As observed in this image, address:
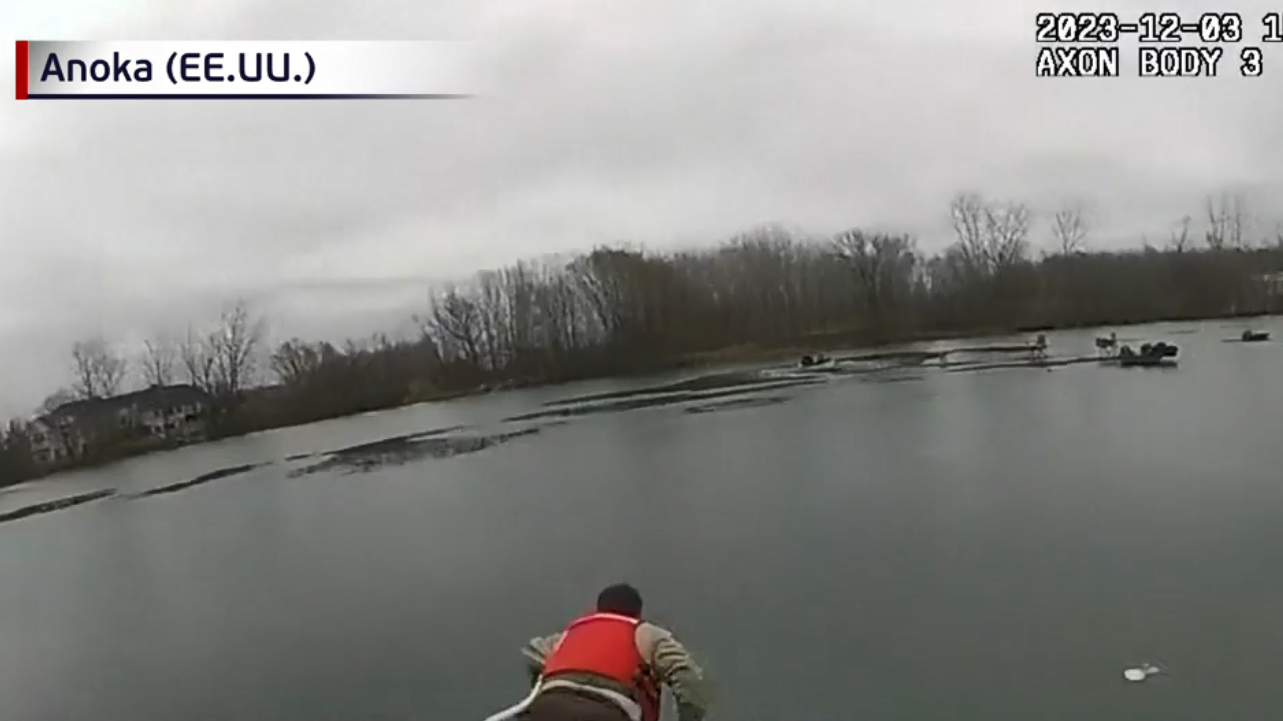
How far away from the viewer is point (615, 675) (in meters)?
1.54

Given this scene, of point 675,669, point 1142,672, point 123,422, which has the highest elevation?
point 123,422

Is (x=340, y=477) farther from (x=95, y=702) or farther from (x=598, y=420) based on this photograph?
(x=95, y=702)

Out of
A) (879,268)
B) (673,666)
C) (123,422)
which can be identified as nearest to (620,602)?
(673,666)

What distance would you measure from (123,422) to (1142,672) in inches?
315

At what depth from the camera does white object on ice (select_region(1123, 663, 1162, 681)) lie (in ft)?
9.03

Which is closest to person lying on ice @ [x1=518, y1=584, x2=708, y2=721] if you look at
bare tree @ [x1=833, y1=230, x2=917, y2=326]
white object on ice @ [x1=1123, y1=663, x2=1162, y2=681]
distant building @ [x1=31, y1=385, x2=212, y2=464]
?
white object on ice @ [x1=1123, y1=663, x2=1162, y2=681]

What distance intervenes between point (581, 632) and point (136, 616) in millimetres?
3532

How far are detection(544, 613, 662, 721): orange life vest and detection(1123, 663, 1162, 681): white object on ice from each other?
1862mm

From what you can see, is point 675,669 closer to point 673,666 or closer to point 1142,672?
point 673,666

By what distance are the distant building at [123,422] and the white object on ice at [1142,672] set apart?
295 inches

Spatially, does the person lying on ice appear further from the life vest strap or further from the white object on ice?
the white object on ice

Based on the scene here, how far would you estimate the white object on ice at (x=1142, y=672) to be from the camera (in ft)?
9.03

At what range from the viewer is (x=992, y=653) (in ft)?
9.78

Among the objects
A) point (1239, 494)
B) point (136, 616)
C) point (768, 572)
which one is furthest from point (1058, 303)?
point (136, 616)
